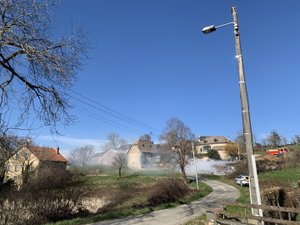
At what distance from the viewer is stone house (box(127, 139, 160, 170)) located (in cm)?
8410

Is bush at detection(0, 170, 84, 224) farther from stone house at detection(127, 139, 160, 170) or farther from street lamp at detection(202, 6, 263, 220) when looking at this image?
stone house at detection(127, 139, 160, 170)

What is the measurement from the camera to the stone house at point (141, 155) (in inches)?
3311

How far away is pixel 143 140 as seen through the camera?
3622 inches

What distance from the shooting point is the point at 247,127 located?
302 inches

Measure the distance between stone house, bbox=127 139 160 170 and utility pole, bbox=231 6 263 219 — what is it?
75.0 m

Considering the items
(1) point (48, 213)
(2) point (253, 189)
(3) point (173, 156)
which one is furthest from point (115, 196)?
(2) point (253, 189)

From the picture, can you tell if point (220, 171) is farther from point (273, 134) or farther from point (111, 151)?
point (111, 151)

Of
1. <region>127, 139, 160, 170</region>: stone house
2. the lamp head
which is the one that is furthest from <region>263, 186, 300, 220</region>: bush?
<region>127, 139, 160, 170</region>: stone house

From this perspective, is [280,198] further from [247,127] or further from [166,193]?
[166,193]

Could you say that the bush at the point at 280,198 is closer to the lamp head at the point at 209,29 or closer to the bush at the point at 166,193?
the lamp head at the point at 209,29

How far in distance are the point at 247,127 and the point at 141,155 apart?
79.3 metres

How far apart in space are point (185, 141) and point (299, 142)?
5552cm

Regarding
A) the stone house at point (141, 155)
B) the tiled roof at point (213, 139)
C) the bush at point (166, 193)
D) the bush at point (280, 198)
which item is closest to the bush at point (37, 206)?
the bush at point (166, 193)

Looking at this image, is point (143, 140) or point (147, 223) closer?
point (147, 223)
